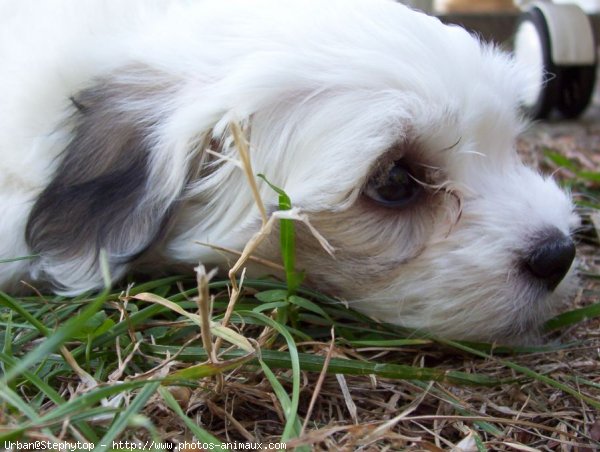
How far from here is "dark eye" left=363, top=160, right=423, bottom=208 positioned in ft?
6.19

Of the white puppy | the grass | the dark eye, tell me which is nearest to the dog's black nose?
the white puppy

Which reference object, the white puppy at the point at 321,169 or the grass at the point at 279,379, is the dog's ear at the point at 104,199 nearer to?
the white puppy at the point at 321,169

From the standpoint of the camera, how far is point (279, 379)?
1.61 metres

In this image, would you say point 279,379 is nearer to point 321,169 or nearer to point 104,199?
point 321,169

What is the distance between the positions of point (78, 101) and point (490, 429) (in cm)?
139

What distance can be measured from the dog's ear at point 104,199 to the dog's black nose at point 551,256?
963mm

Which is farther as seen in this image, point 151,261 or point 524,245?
point 151,261

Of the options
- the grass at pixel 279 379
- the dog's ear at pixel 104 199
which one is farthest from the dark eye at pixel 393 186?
the dog's ear at pixel 104 199

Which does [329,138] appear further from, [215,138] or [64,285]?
[64,285]

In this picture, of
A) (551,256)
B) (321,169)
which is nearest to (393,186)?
(321,169)

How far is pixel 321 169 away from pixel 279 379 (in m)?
0.54

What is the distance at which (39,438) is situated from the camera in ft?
3.97

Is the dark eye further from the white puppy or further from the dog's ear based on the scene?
the dog's ear

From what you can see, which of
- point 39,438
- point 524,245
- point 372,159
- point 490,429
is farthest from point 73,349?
point 524,245
